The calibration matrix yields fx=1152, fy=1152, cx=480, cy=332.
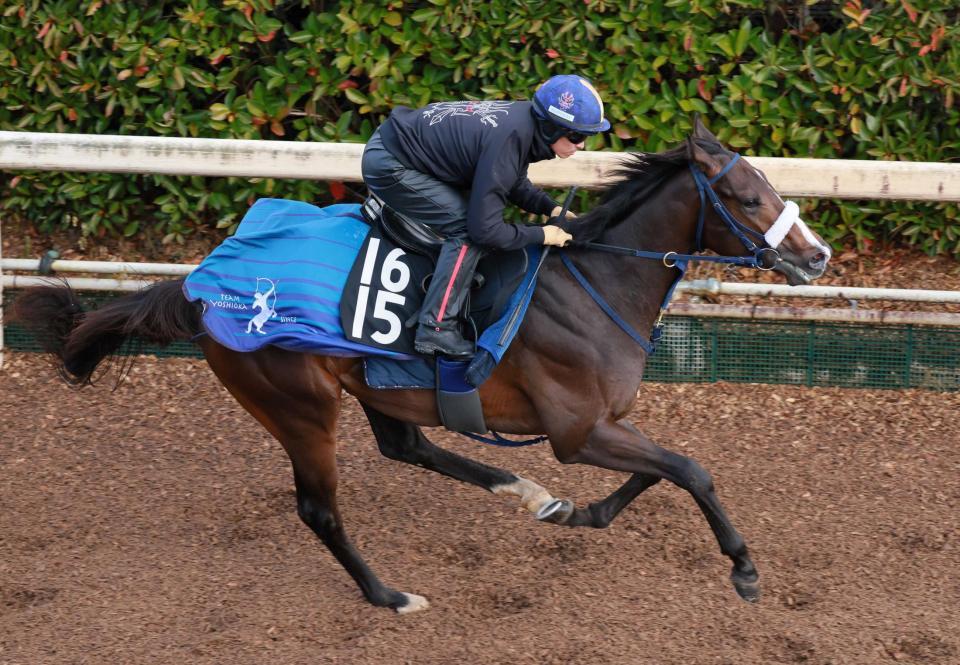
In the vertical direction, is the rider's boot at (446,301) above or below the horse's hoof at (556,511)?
above

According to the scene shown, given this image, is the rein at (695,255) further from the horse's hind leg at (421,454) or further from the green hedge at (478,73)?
the green hedge at (478,73)

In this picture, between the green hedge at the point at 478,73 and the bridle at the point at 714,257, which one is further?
the green hedge at the point at 478,73

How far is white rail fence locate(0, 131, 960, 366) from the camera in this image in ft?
19.6

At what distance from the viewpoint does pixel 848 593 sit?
15.6 ft

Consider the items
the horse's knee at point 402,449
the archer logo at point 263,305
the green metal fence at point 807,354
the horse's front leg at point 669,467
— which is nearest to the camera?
the horse's front leg at point 669,467

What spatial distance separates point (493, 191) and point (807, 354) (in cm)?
309

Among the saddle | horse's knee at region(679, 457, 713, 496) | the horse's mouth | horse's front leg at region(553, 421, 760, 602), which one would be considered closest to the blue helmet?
the saddle

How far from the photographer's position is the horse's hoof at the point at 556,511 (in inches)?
192

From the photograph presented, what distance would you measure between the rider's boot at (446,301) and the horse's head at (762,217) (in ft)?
3.14

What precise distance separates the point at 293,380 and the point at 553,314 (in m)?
1.08

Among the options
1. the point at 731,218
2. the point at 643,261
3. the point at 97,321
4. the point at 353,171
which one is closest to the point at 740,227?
the point at 731,218

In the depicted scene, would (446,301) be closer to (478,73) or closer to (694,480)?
(694,480)

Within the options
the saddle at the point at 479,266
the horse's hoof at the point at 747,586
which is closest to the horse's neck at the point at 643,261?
the saddle at the point at 479,266

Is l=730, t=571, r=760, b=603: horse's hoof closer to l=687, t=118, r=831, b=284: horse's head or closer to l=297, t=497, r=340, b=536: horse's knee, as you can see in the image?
l=687, t=118, r=831, b=284: horse's head
